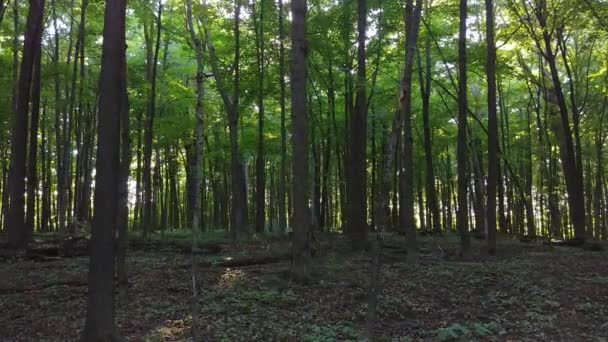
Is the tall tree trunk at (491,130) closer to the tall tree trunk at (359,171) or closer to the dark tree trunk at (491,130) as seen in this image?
the dark tree trunk at (491,130)

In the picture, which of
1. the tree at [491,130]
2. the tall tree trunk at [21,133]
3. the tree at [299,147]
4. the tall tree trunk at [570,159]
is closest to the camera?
the tree at [299,147]

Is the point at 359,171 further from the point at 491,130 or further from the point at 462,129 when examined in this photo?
the point at 491,130

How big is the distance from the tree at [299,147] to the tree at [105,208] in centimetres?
464

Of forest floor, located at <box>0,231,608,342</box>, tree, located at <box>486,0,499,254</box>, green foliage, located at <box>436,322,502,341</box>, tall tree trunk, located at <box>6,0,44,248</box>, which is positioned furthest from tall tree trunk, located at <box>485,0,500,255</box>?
tall tree trunk, located at <box>6,0,44,248</box>

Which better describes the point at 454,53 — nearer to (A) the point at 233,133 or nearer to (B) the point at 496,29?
(B) the point at 496,29

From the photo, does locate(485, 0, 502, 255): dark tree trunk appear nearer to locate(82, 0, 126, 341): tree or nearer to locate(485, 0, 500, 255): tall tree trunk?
locate(485, 0, 500, 255): tall tree trunk

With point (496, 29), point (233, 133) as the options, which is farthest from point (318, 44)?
point (496, 29)

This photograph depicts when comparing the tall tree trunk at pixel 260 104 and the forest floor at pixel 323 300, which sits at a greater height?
the tall tree trunk at pixel 260 104

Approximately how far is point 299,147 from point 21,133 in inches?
309

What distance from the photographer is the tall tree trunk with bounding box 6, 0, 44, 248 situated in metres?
12.6

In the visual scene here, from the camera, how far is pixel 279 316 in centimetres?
866

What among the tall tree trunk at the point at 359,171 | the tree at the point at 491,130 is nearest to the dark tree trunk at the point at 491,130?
the tree at the point at 491,130

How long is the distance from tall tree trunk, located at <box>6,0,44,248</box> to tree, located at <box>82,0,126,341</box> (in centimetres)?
759

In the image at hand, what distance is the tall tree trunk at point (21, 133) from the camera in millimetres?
12609
